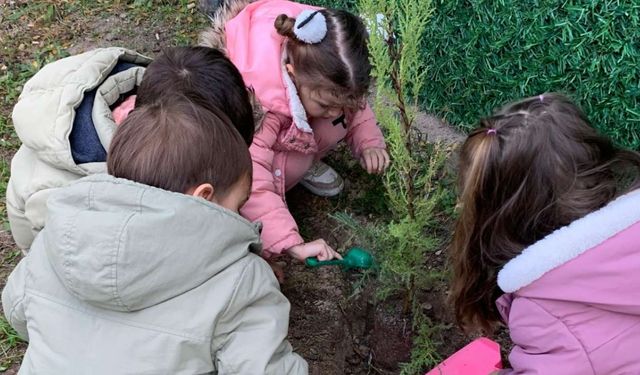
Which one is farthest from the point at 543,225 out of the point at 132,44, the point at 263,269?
the point at 132,44

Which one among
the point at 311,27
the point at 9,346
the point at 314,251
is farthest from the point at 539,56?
the point at 9,346

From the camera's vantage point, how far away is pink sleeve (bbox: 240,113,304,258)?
2529 millimetres

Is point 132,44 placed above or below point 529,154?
below

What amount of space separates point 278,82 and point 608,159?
1.23m

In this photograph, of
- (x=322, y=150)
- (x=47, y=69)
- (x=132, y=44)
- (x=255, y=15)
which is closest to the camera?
(x=47, y=69)

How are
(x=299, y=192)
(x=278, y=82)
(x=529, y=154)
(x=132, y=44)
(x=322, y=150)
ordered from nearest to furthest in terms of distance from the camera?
(x=529, y=154) → (x=278, y=82) → (x=322, y=150) → (x=299, y=192) → (x=132, y=44)

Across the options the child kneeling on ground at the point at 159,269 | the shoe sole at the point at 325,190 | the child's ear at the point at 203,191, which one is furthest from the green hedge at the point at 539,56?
the child's ear at the point at 203,191

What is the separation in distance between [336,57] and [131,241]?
1.11 metres

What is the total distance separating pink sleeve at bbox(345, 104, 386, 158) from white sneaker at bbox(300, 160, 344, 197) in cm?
20

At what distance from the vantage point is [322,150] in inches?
118

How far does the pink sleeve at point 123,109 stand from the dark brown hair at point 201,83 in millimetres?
141

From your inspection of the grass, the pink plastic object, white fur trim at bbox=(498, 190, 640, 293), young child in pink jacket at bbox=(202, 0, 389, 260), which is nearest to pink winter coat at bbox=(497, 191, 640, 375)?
white fur trim at bbox=(498, 190, 640, 293)

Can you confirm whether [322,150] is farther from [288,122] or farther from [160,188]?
[160,188]

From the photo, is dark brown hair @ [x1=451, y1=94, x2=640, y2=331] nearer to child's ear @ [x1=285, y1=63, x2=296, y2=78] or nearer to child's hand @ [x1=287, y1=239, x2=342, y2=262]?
child's hand @ [x1=287, y1=239, x2=342, y2=262]
